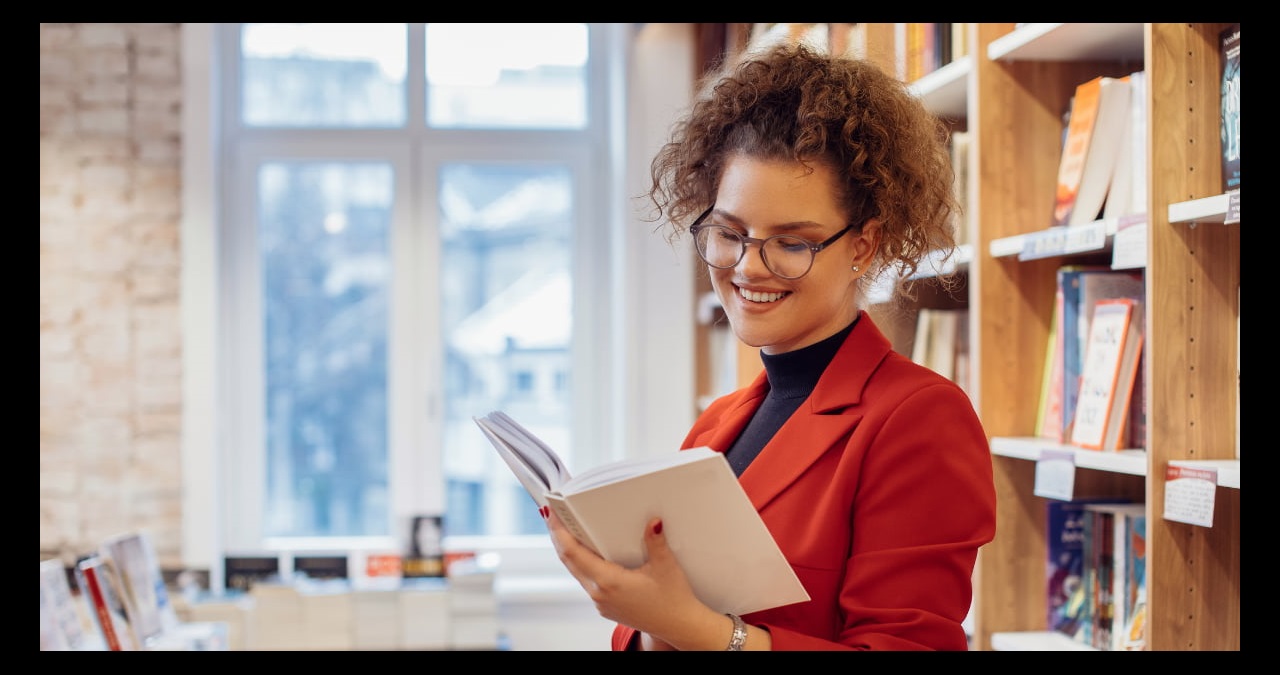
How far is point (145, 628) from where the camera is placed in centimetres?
277

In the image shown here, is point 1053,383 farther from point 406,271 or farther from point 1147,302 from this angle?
point 406,271

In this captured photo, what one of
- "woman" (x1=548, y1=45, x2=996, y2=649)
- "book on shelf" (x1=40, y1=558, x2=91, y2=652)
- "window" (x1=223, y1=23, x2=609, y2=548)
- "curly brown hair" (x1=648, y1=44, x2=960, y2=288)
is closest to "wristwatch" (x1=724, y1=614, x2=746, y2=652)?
"woman" (x1=548, y1=45, x2=996, y2=649)

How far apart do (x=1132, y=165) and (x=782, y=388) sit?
0.90 metres

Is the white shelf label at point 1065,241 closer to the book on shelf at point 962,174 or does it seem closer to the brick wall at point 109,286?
the book on shelf at point 962,174

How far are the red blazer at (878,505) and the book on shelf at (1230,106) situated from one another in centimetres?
66

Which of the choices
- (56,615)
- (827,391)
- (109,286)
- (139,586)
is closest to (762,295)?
(827,391)

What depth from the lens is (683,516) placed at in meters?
0.99

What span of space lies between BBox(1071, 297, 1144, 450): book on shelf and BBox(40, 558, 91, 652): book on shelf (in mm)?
2032

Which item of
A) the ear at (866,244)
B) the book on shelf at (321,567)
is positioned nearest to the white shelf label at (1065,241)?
the ear at (866,244)

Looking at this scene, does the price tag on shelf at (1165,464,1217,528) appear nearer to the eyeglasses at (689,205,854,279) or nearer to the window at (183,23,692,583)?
the eyeglasses at (689,205,854,279)
